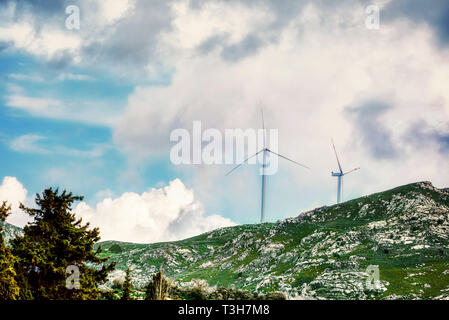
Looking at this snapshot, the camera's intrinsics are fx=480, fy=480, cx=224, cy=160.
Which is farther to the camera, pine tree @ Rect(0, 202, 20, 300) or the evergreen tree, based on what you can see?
the evergreen tree

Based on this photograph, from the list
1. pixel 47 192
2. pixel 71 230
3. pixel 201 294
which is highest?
pixel 47 192

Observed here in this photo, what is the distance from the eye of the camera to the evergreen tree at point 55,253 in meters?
62.0

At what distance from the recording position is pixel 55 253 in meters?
64.8

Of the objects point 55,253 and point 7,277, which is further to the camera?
point 55,253

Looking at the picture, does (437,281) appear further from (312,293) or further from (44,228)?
(44,228)

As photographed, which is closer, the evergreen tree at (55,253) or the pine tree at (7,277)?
the pine tree at (7,277)

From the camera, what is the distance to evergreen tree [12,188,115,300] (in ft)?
203

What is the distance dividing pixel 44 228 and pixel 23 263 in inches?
203

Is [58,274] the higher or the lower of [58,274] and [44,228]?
the lower
